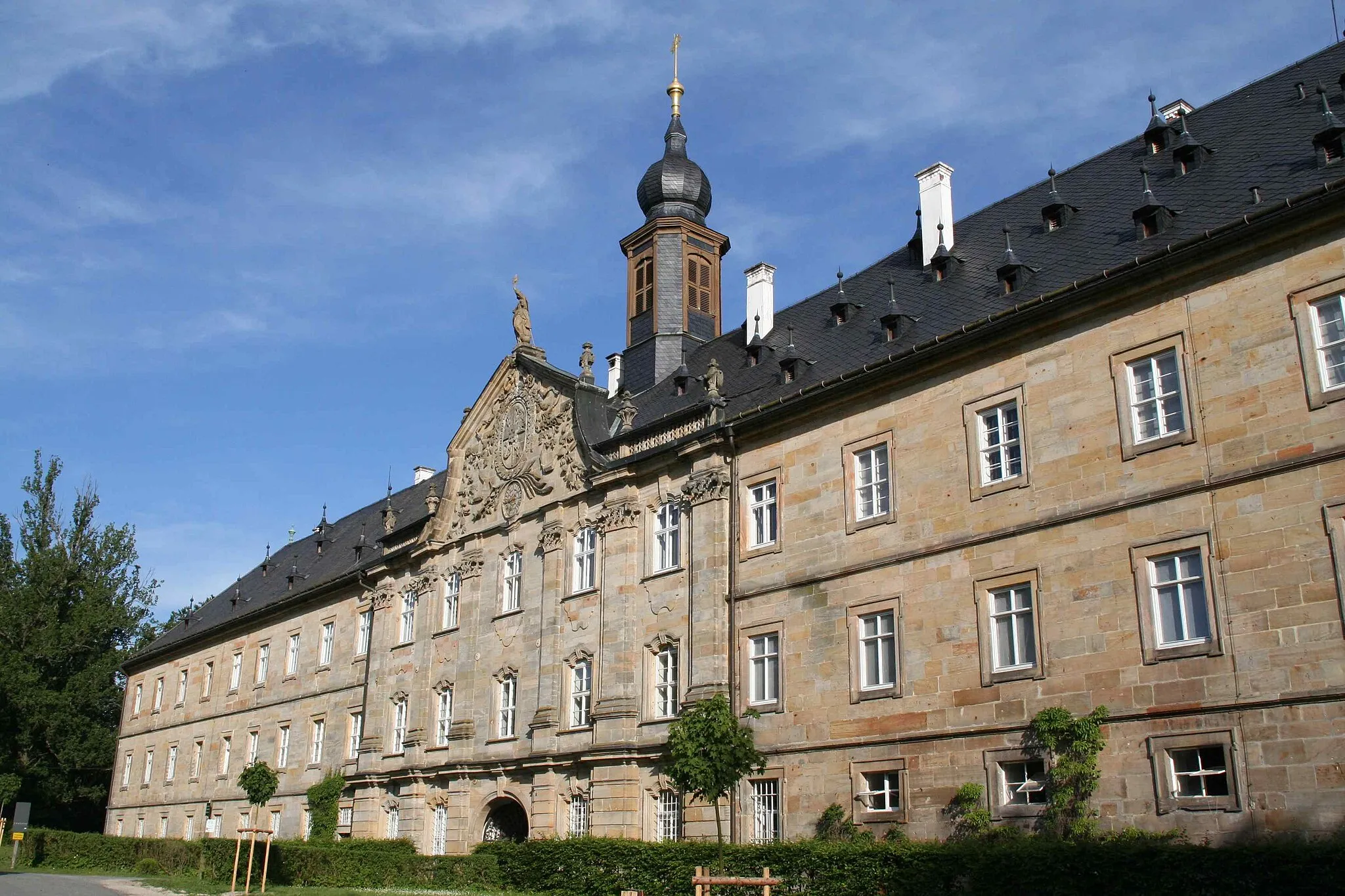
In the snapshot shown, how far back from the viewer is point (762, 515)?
88.4 feet

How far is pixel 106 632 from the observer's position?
59.6 m

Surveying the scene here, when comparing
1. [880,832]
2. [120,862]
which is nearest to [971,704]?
[880,832]

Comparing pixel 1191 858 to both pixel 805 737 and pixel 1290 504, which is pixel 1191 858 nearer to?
pixel 1290 504

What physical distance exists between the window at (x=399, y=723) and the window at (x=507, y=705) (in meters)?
5.37

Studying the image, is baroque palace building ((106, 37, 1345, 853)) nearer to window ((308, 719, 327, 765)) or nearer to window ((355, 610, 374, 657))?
window ((355, 610, 374, 657))

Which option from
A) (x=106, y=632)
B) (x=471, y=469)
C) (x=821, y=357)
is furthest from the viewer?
(x=106, y=632)

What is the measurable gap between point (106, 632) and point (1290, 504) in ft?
181

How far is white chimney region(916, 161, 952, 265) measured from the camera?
95.1 ft

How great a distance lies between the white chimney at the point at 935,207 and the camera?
95.1 feet

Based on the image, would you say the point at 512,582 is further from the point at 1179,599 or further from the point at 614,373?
the point at 1179,599

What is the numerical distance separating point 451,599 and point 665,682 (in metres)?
10.5

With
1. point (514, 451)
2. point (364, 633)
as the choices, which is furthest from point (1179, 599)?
point (364, 633)

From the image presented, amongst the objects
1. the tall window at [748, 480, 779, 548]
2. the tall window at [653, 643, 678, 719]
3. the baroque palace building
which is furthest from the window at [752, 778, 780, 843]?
the tall window at [748, 480, 779, 548]

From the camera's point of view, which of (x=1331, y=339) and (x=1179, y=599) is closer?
(x=1331, y=339)
